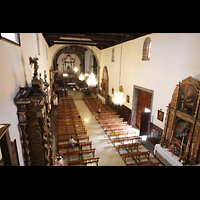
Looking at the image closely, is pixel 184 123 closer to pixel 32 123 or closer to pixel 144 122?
pixel 144 122

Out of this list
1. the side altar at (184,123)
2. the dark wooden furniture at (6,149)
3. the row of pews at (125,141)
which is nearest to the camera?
the dark wooden furniture at (6,149)

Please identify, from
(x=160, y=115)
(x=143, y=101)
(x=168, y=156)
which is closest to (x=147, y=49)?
(x=143, y=101)

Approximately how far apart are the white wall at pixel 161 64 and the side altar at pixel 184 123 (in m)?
0.60

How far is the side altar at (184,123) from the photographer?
19.8 ft

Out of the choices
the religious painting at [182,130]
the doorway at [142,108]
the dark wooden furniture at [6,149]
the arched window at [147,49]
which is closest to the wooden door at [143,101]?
the doorway at [142,108]

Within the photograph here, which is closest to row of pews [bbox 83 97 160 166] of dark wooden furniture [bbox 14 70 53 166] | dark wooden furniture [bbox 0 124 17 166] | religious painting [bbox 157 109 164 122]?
religious painting [bbox 157 109 164 122]

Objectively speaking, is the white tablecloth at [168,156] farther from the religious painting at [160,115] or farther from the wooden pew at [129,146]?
the religious painting at [160,115]

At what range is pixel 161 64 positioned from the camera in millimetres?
8414

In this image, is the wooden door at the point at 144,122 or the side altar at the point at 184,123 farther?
the wooden door at the point at 144,122

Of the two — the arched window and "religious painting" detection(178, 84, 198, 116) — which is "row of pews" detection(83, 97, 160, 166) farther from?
the arched window

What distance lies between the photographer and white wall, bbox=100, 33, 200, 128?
6.48 meters

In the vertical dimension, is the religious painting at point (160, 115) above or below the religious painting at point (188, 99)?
below

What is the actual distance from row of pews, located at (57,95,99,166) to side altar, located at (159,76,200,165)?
13.3ft

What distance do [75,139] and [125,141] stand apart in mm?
3535
